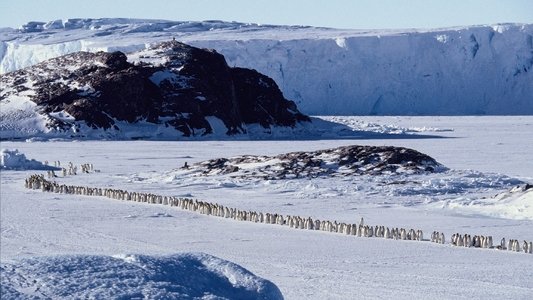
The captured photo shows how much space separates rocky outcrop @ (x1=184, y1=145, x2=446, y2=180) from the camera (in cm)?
2986

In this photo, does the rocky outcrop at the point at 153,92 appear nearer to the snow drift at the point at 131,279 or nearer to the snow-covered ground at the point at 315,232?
the snow-covered ground at the point at 315,232

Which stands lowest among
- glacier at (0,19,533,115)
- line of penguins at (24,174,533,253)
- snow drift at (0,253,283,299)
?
glacier at (0,19,533,115)

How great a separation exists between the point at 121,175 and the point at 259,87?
3474cm

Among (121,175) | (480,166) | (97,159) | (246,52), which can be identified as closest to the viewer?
(121,175)

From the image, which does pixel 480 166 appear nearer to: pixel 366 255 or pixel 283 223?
pixel 283 223

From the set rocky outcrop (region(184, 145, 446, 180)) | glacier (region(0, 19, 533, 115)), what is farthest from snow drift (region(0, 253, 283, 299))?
glacier (region(0, 19, 533, 115))

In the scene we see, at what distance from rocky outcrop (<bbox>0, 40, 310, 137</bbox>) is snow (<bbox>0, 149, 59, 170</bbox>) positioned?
2019 centimetres

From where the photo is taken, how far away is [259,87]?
65.6 meters

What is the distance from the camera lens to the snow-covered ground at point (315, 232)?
13086mm

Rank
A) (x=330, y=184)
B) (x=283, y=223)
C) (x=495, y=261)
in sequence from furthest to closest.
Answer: (x=330, y=184)
(x=283, y=223)
(x=495, y=261)

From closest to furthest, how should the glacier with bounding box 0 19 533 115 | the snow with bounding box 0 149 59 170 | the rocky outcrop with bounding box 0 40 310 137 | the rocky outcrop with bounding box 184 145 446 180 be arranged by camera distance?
1. the rocky outcrop with bounding box 184 145 446 180
2. the snow with bounding box 0 149 59 170
3. the rocky outcrop with bounding box 0 40 310 137
4. the glacier with bounding box 0 19 533 115

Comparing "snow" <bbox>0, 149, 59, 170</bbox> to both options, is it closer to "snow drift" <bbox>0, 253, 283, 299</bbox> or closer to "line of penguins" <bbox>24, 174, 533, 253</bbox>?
"line of penguins" <bbox>24, 174, 533, 253</bbox>

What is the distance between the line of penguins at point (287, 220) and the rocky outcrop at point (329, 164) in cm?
553

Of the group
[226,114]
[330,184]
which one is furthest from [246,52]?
[330,184]
